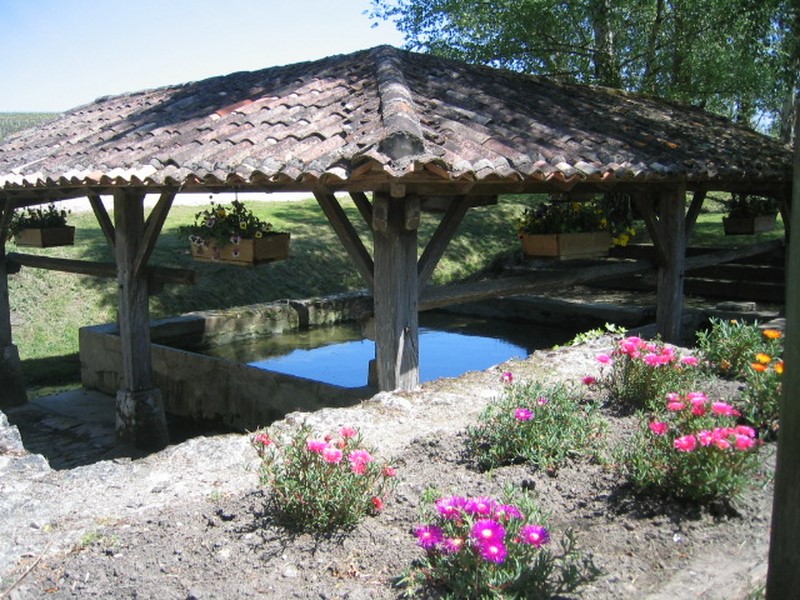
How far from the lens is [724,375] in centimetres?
466

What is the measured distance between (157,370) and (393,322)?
396cm

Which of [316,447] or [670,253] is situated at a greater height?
[670,253]

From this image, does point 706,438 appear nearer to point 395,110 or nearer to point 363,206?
point 395,110

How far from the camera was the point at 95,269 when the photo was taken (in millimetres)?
8039

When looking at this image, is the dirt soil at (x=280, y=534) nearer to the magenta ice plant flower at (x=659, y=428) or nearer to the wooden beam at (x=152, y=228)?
the magenta ice plant flower at (x=659, y=428)

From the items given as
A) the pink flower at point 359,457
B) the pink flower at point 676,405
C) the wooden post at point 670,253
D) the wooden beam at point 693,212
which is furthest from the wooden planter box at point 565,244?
the pink flower at point 359,457

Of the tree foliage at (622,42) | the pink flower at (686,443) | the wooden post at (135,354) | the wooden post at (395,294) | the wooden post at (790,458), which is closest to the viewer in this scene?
the wooden post at (790,458)

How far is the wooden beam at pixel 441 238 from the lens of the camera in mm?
5371

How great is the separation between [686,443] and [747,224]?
746cm

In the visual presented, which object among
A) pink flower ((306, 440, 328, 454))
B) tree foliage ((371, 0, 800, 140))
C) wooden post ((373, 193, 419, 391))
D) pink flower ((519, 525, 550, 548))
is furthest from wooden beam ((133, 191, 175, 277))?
tree foliage ((371, 0, 800, 140))

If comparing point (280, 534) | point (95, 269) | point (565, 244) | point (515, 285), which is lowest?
point (280, 534)

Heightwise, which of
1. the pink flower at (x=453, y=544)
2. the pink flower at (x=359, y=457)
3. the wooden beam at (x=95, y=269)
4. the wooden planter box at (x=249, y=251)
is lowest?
the pink flower at (x=453, y=544)

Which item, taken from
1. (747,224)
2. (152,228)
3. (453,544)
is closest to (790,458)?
(453,544)

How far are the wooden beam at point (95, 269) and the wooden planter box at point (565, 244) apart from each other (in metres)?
3.06
